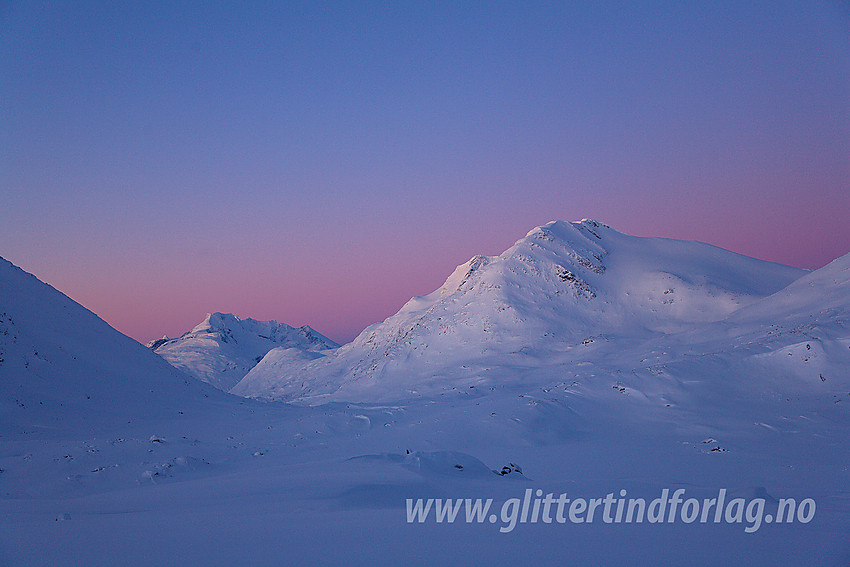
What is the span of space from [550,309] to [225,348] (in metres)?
139

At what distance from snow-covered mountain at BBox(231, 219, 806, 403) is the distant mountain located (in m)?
18.8

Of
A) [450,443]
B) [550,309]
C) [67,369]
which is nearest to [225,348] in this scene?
[550,309]

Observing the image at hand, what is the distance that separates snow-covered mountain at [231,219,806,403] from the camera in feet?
140

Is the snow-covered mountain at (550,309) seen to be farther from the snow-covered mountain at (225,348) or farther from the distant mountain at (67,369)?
the snow-covered mountain at (225,348)

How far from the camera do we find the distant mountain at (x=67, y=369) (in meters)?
18.4

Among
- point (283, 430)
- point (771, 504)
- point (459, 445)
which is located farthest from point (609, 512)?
point (283, 430)

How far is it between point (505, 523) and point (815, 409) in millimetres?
19050

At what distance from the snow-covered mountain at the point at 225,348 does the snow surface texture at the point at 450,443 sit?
6147cm

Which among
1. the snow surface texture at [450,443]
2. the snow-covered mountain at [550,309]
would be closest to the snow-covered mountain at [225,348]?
the snow-covered mountain at [550,309]

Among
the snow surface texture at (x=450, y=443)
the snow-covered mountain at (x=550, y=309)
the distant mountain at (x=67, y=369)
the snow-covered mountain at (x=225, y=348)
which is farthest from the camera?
the snow-covered mountain at (x=225, y=348)

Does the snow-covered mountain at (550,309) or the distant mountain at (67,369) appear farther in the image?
the snow-covered mountain at (550,309)

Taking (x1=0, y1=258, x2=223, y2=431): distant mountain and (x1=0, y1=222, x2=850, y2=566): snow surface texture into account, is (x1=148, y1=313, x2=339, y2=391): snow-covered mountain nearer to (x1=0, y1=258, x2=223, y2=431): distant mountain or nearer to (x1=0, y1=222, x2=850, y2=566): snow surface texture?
(x1=0, y1=258, x2=223, y2=431): distant mountain

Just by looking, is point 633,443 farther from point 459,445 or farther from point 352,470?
point 352,470

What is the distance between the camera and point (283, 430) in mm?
18906
